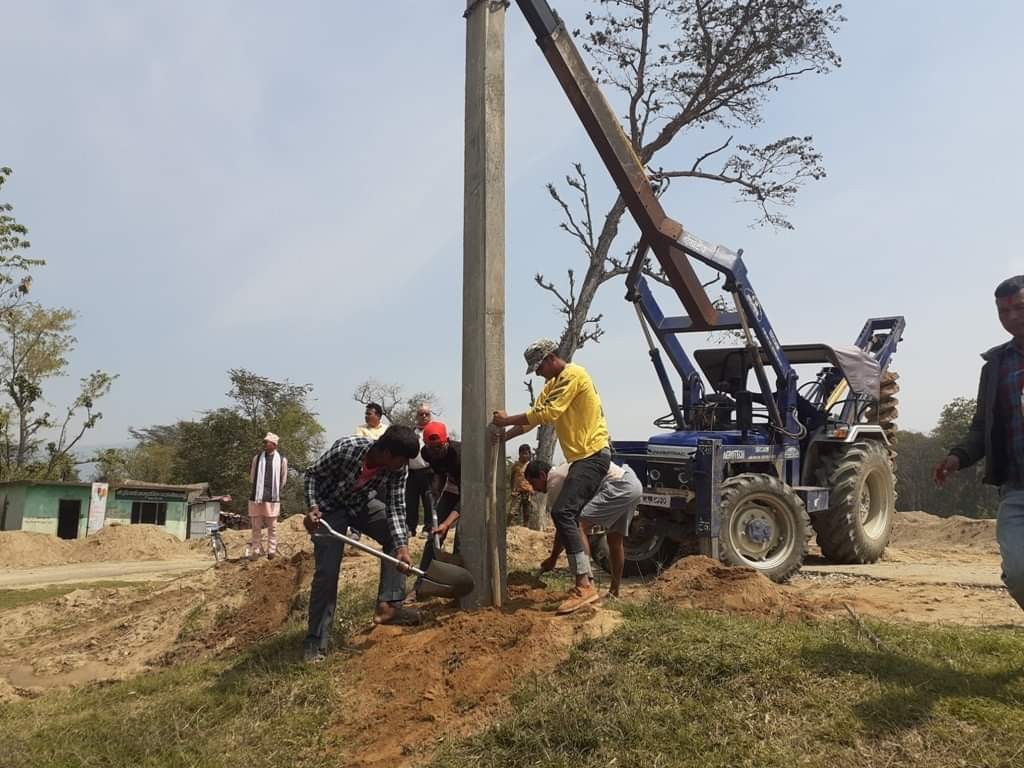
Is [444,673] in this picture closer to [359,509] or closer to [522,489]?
[359,509]

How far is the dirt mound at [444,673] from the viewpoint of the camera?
4258 mm

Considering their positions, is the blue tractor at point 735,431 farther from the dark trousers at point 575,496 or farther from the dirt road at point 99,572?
the dirt road at point 99,572

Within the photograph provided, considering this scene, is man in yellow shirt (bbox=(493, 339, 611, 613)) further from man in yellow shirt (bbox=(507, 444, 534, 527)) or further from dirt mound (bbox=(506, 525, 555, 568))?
man in yellow shirt (bbox=(507, 444, 534, 527))

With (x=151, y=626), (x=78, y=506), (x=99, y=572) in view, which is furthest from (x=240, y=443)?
(x=151, y=626)

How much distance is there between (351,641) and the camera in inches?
225

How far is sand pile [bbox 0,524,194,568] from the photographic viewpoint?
1889 centimetres

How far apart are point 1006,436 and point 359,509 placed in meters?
3.94

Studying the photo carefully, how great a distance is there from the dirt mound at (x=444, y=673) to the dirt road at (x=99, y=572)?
8.53 m

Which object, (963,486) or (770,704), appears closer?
(770,704)

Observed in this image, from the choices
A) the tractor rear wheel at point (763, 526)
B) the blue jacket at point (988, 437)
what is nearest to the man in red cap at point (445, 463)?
the tractor rear wheel at point (763, 526)

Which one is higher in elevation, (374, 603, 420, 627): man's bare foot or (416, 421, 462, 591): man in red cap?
(416, 421, 462, 591): man in red cap

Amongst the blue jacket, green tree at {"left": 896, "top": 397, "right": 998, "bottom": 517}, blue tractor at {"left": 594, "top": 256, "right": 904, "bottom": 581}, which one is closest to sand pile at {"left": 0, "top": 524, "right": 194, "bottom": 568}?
blue tractor at {"left": 594, "top": 256, "right": 904, "bottom": 581}

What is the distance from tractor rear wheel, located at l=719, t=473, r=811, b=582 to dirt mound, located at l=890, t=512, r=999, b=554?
6.80 meters

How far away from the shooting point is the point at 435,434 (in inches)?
282
